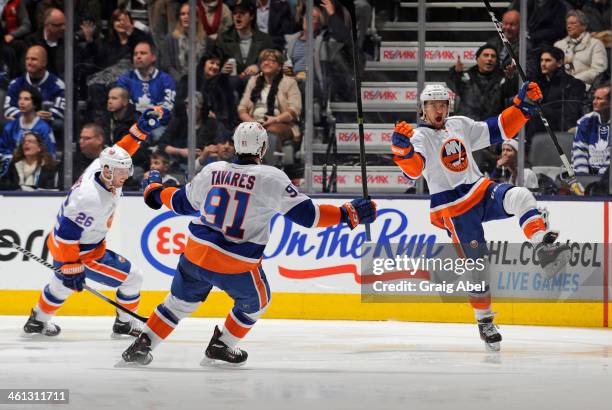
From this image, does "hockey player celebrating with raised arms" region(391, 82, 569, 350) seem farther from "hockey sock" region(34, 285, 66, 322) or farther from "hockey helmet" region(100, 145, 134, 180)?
"hockey sock" region(34, 285, 66, 322)

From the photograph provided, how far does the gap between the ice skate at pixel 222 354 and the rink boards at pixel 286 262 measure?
2.36 m

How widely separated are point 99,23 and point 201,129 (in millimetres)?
1133

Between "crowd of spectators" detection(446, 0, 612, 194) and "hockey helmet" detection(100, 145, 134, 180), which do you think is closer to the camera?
"hockey helmet" detection(100, 145, 134, 180)

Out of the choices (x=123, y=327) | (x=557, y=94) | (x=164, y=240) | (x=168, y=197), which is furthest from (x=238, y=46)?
(x=168, y=197)

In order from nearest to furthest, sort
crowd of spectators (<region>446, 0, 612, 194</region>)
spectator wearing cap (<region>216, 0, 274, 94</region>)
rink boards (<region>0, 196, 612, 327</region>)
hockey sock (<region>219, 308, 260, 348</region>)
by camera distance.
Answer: hockey sock (<region>219, 308, 260, 348</region>)
rink boards (<region>0, 196, 612, 327</region>)
crowd of spectators (<region>446, 0, 612, 194</region>)
spectator wearing cap (<region>216, 0, 274, 94</region>)

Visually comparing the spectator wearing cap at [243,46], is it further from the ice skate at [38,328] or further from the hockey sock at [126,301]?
the ice skate at [38,328]

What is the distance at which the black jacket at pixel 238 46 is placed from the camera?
8672mm

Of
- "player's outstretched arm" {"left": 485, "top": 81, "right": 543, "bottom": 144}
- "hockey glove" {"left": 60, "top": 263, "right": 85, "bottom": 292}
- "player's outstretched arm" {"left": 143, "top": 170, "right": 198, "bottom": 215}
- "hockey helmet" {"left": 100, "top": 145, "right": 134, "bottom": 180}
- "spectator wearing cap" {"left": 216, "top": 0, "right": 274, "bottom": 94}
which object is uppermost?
"spectator wearing cap" {"left": 216, "top": 0, "right": 274, "bottom": 94}

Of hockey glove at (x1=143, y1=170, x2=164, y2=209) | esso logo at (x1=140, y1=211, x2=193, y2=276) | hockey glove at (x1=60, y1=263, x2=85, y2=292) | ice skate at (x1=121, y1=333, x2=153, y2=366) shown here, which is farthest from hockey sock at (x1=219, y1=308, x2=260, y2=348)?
esso logo at (x1=140, y1=211, x2=193, y2=276)

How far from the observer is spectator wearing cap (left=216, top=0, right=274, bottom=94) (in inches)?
341

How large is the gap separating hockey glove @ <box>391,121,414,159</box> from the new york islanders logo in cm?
33

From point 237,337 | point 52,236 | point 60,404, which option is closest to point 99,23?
point 52,236

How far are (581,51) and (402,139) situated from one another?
8.51 feet

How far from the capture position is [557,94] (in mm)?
8281
